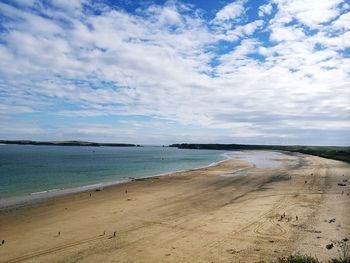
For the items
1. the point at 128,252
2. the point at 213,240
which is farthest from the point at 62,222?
the point at 213,240

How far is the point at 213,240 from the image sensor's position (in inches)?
494

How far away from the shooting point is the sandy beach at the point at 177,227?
11219 mm

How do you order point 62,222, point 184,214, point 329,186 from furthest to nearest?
point 329,186 → point 184,214 → point 62,222

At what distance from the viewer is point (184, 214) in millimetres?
17094

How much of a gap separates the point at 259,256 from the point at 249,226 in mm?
3649

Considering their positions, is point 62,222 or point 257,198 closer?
point 62,222

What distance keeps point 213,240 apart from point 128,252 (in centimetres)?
320

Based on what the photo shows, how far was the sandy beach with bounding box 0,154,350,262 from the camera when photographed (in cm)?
1122

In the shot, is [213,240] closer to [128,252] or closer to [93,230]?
[128,252]

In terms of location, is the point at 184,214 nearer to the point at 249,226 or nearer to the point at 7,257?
the point at 249,226

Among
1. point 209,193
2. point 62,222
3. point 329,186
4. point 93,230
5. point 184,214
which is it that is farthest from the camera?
point 329,186

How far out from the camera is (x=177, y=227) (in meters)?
14.5

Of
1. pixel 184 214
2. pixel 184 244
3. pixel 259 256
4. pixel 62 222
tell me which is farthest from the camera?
pixel 184 214

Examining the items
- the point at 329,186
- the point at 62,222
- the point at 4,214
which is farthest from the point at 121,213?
the point at 329,186
